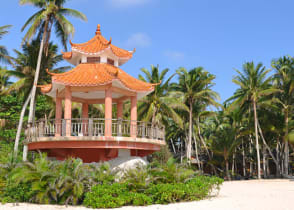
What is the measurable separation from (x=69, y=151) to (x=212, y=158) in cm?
3156

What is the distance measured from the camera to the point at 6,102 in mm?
34812

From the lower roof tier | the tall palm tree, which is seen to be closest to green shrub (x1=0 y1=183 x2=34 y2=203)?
the lower roof tier

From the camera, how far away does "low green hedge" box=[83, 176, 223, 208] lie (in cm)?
1205

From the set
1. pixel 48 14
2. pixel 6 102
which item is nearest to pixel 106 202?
pixel 48 14

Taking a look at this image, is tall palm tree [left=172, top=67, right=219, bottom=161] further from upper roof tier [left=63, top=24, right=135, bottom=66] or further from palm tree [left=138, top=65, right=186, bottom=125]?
upper roof tier [left=63, top=24, right=135, bottom=66]

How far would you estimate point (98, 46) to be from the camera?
61.4 ft

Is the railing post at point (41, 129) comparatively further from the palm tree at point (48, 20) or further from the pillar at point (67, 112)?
the palm tree at point (48, 20)

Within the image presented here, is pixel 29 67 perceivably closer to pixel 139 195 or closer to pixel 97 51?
pixel 97 51

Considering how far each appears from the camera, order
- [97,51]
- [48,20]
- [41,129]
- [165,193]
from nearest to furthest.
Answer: [165,193], [41,129], [97,51], [48,20]

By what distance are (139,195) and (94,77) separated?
6.88 m

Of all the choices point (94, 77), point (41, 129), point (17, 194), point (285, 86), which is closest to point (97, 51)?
point (94, 77)

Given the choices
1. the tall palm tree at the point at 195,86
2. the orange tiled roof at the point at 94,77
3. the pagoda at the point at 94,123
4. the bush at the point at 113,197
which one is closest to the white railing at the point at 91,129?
the pagoda at the point at 94,123

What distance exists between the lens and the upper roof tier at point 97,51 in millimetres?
18016

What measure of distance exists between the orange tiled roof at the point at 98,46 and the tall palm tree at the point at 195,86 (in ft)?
54.3
